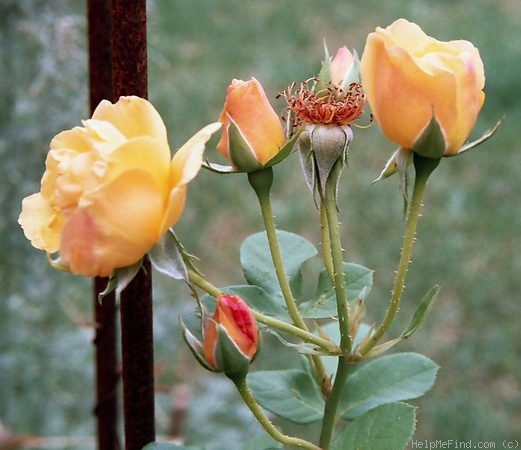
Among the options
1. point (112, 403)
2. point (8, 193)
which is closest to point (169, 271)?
point (112, 403)

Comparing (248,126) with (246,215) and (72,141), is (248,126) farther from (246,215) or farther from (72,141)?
(246,215)

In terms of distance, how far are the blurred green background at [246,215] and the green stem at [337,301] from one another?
24 centimetres

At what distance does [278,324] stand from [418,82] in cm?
20

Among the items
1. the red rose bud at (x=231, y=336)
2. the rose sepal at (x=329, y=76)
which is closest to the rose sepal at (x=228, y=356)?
the red rose bud at (x=231, y=336)

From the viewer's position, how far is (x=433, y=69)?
2.03ft

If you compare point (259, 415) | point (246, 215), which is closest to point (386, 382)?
point (259, 415)

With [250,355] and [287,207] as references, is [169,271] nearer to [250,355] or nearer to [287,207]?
[250,355]

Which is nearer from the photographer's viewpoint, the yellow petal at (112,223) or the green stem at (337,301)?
the yellow petal at (112,223)

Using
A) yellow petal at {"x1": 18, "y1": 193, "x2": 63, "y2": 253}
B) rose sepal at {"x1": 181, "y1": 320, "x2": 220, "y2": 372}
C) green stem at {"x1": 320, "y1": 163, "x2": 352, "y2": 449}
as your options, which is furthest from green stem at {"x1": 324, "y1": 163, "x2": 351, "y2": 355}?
yellow petal at {"x1": 18, "y1": 193, "x2": 63, "y2": 253}

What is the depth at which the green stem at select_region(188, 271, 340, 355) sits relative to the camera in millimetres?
639

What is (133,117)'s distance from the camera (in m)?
0.59

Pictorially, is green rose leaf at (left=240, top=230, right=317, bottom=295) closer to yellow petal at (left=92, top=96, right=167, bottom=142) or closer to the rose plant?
the rose plant

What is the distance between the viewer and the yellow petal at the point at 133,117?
59 cm

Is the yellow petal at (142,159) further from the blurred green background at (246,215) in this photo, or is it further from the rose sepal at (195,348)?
the blurred green background at (246,215)
